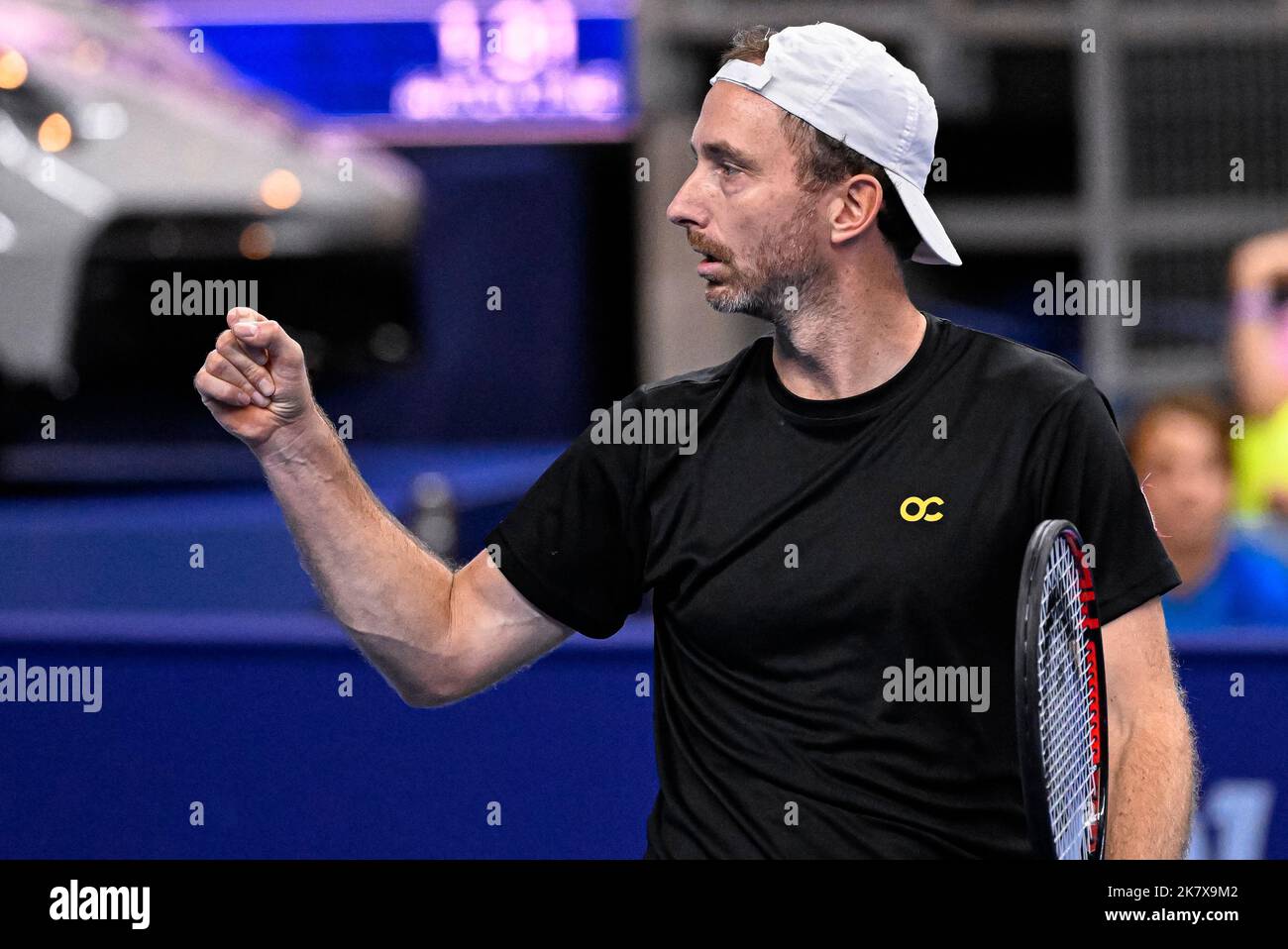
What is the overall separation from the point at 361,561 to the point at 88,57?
14.7ft

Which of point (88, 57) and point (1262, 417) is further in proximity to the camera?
point (88, 57)

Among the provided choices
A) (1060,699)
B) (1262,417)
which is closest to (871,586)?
(1060,699)

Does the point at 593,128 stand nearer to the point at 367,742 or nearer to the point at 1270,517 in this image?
the point at 1270,517

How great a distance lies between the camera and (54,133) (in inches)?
230

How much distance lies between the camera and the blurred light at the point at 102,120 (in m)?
5.86

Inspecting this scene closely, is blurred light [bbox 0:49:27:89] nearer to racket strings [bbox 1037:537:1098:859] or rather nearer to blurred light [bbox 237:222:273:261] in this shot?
blurred light [bbox 237:222:273:261]

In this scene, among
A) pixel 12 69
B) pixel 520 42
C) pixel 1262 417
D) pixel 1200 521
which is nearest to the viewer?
pixel 1200 521

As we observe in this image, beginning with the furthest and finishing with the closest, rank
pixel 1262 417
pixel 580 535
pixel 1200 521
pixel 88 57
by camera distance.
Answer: pixel 88 57, pixel 1262 417, pixel 1200 521, pixel 580 535

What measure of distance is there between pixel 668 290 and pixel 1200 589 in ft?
14.4


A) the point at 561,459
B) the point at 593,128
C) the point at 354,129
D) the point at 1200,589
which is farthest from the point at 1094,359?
the point at 561,459

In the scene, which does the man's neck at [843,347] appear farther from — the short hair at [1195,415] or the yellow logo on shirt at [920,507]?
the short hair at [1195,415]

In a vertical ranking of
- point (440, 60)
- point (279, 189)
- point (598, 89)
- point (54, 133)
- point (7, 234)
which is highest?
point (440, 60)

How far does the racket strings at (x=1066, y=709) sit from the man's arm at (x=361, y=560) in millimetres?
540

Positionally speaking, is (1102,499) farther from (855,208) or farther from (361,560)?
(361,560)
